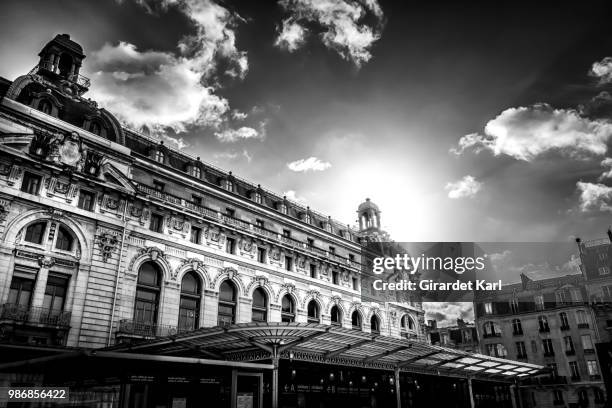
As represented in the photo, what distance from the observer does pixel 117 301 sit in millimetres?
23484

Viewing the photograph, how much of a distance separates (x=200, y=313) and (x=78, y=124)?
13.2m

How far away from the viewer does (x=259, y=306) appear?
31188 mm

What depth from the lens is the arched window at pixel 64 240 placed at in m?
22.7

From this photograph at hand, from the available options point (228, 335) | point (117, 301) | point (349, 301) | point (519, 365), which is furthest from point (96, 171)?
point (519, 365)

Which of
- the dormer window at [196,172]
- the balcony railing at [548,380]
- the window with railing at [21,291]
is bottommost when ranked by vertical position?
the balcony railing at [548,380]

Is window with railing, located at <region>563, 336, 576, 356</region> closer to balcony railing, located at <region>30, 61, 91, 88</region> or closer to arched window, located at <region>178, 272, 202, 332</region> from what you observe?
arched window, located at <region>178, 272, 202, 332</region>

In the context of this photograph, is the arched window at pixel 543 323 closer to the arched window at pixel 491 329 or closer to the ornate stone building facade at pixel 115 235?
the arched window at pixel 491 329

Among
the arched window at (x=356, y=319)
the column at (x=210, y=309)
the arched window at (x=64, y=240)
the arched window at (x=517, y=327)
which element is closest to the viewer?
the arched window at (x=64, y=240)

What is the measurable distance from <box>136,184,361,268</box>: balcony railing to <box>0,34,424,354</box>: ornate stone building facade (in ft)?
0.37

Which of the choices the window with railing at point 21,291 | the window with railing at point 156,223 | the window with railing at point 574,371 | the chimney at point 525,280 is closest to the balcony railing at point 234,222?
the window with railing at point 156,223

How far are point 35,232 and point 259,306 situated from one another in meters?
14.8

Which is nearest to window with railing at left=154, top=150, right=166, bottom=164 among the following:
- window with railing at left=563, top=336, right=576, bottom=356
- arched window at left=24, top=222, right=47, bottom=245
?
arched window at left=24, top=222, right=47, bottom=245

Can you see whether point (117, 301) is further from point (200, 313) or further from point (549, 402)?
point (549, 402)

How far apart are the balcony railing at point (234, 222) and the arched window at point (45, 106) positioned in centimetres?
613
